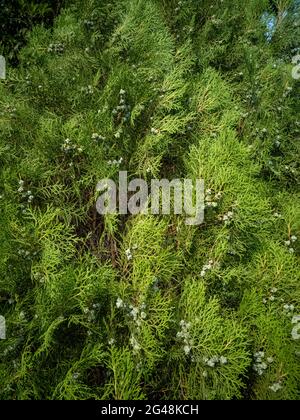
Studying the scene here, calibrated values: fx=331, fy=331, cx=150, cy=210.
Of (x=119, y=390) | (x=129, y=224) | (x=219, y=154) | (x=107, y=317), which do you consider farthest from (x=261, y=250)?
(x=119, y=390)

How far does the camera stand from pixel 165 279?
8.64 ft

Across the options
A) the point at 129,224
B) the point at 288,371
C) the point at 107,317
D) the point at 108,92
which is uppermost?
the point at 108,92

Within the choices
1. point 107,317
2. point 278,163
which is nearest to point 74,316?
point 107,317

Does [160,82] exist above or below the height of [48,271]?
above

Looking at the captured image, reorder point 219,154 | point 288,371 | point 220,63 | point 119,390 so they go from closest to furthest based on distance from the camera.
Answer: point 119,390
point 288,371
point 219,154
point 220,63

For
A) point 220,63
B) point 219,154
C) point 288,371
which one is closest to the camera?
point 288,371

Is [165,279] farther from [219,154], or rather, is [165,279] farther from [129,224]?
[219,154]

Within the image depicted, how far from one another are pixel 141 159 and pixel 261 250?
4.49ft

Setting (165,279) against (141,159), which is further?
(141,159)

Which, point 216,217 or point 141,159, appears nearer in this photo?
point 216,217

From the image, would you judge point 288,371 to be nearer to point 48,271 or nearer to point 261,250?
point 261,250

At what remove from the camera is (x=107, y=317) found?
2568mm

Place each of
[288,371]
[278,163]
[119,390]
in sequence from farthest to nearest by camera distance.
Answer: [278,163] < [288,371] < [119,390]

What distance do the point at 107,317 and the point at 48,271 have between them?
0.60m
